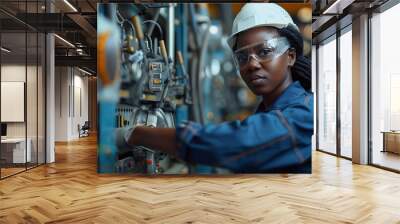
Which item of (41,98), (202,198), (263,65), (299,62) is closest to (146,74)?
(263,65)

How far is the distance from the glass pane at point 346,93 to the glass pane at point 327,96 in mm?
469

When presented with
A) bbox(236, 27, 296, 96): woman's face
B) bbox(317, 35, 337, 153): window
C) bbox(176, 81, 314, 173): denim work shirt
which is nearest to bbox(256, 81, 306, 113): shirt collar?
bbox(176, 81, 314, 173): denim work shirt

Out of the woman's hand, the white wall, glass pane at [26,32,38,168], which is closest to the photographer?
the woman's hand

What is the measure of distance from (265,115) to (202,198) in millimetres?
1272

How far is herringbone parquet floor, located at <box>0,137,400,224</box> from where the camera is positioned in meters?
3.94

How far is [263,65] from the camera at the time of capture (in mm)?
4414

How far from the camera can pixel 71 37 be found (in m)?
11.2

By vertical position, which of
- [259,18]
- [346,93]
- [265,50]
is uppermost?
[259,18]

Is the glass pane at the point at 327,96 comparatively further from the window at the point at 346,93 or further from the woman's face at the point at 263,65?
the woman's face at the point at 263,65

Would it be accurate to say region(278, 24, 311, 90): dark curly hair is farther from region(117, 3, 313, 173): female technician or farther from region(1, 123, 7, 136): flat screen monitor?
region(1, 123, 7, 136): flat screen monitor

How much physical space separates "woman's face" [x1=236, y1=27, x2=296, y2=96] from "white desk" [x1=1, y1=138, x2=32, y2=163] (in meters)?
4.20

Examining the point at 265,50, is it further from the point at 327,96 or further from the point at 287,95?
the point at 327,96

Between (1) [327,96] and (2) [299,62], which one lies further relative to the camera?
(1) [327,96]

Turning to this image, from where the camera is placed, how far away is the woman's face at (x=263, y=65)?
4.33 meters
